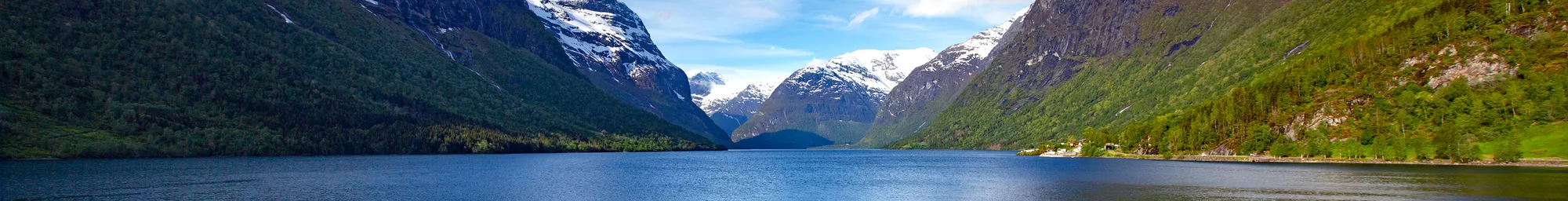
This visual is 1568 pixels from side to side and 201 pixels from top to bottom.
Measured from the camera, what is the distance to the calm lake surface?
244ft

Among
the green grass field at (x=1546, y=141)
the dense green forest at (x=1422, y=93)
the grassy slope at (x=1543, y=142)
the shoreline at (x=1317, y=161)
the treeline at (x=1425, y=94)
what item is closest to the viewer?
the shoreline at (x=1317, y=161)

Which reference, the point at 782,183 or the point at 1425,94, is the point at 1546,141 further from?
the point at 782,183

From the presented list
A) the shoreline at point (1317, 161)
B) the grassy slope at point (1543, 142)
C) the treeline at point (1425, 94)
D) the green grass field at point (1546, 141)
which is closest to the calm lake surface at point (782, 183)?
the shoreline at point (1317, 161)

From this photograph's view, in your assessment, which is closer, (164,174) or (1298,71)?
(164,174)

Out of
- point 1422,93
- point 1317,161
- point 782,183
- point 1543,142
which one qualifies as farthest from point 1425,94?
point 782,183

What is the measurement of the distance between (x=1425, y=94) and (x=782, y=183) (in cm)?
9719

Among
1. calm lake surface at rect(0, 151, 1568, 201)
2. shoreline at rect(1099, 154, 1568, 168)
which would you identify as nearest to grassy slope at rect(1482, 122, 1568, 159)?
shoreline at rect(1099, 154, 1568, 168)

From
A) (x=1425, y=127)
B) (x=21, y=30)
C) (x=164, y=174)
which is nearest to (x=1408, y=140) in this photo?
(x=1425, y=127)

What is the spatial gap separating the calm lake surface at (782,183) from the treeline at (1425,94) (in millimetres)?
14558

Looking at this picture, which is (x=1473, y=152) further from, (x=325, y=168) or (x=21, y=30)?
(x=21, y=30)

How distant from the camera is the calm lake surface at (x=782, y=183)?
74.5 meters

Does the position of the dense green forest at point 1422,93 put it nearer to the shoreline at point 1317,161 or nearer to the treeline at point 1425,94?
the treeline at point 1425,94

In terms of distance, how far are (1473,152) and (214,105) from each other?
21493 centimetres

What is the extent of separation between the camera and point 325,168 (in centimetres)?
12525
